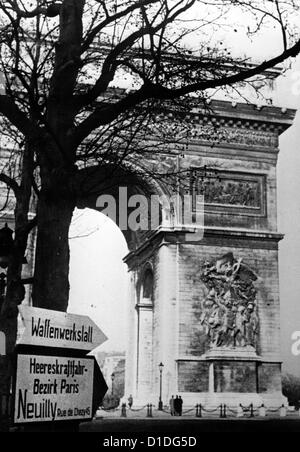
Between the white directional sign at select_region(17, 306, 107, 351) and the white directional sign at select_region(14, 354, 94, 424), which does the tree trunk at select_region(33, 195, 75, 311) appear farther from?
the white directional sign at select_region(14, 354, 94, 424)

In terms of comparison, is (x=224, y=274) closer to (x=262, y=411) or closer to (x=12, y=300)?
(x=262, y=411)

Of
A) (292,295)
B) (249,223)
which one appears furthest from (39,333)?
(249,223)

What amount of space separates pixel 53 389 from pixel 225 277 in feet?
61.3

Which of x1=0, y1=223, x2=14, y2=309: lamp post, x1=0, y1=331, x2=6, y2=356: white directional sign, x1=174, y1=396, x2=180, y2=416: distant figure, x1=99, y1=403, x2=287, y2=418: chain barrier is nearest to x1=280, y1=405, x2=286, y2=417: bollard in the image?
x1=99, y1=403, x2=287, y2=418: chain barrier

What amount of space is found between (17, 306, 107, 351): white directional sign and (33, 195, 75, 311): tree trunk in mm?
1835

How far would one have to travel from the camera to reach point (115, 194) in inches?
996

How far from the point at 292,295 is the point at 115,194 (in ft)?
24.5

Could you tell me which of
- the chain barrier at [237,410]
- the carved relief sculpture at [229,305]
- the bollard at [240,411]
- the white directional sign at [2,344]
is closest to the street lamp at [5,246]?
the white directional sign at [2,344]

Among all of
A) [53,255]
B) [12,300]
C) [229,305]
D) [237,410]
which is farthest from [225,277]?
[53,255]

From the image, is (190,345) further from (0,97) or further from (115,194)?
(0,97)

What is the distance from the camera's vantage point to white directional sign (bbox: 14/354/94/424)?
434 centimetres

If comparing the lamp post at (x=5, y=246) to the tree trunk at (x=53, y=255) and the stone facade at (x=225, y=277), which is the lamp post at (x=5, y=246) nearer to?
the tree trunk at (x=53, y=255)

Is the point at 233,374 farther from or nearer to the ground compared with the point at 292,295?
nearer to the ground
